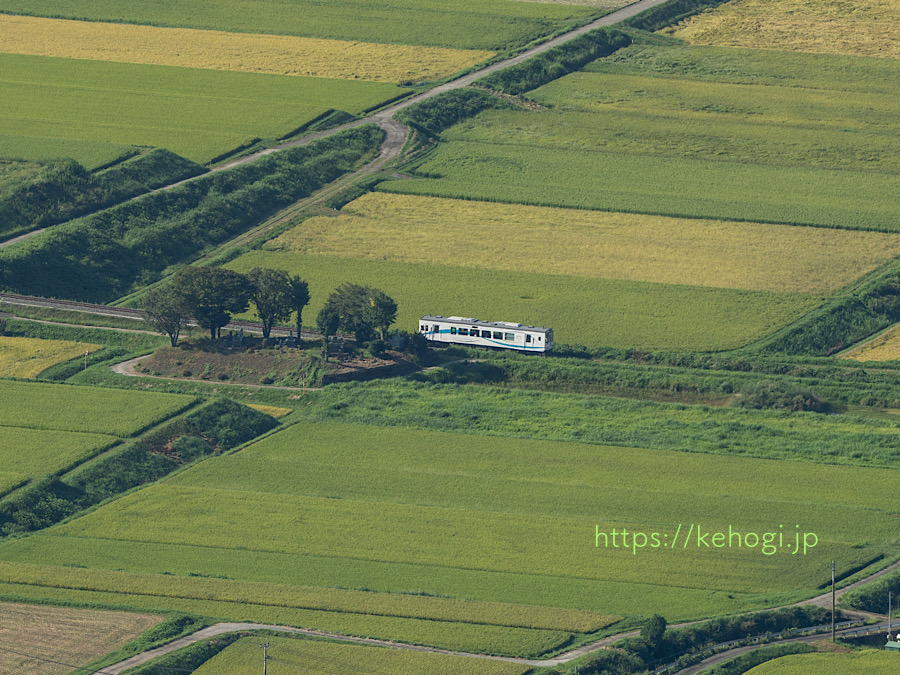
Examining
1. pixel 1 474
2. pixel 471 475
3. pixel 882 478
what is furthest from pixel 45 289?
pixel 882 478

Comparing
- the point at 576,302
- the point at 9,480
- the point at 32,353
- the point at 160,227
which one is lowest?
the point at 9,480

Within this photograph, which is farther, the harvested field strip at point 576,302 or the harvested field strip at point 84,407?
the harvested field strip at point 576,302

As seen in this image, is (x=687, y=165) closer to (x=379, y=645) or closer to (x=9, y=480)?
(x=9, y=480)

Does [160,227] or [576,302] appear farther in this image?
[160,227]

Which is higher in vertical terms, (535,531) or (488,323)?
(488,323)

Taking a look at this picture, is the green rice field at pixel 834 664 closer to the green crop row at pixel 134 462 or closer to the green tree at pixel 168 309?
the green crop row at pixel 134 462

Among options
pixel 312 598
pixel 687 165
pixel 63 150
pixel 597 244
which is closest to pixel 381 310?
pixel 597 244

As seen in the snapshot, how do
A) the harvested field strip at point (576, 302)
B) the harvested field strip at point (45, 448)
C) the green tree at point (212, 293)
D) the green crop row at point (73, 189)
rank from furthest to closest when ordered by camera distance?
the green crop row at point (73, 189)
the harvested field strip at point (576, 302)
the green tree at point (212, 293)
the harvested field strip at point (45, 448)

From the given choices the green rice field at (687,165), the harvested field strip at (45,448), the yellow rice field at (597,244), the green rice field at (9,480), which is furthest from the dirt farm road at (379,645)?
the green rice field at (687,165)
